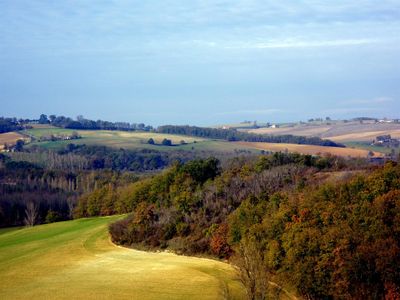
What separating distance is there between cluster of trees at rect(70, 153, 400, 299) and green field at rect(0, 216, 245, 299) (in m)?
2.76

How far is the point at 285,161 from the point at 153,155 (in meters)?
96.8

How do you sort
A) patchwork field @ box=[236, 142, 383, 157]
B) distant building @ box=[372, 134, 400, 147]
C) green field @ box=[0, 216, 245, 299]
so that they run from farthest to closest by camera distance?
1. distant building @ box=[372, 134, 400, 147]
2. patchwork field @ box=[236, 142, 383, 157]
3. green field @ box=[0, 216, 245, 299]

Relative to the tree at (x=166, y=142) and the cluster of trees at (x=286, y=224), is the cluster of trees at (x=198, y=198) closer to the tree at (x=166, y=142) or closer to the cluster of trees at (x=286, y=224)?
the cluster of trees at (x=286, y=224)

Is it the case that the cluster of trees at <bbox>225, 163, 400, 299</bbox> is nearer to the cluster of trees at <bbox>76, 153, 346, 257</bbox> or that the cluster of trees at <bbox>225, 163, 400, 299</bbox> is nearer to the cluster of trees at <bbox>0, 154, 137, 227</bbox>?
the cluster of trees at <bbox>76, 153, 346, 257</bbox>

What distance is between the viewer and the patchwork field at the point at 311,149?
131 meters

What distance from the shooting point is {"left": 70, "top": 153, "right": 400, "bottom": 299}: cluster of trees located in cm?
4131

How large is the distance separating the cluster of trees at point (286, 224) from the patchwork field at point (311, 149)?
57.1 meters

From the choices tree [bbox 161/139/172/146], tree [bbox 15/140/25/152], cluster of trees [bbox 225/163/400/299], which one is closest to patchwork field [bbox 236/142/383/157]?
tree [bbox 161/139/172/146]

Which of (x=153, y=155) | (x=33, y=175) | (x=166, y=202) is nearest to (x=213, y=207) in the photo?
(x=166, y=202)

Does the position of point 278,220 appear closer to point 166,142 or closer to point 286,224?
point 286,224

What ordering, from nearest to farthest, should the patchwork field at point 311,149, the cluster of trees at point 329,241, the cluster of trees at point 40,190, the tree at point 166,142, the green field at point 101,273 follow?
Result: the cluster of trees at point 329,241 < the green field at point 101,273 < the cluster of trees at point 40,190 < the patchwork field at point 311,149 < the tree at point 166,142

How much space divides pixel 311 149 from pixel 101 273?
107m

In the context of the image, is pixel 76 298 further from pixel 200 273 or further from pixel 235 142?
pixel 235 142

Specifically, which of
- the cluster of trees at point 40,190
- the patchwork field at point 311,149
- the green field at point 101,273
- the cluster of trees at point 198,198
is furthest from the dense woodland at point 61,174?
the green field at point 101,273
